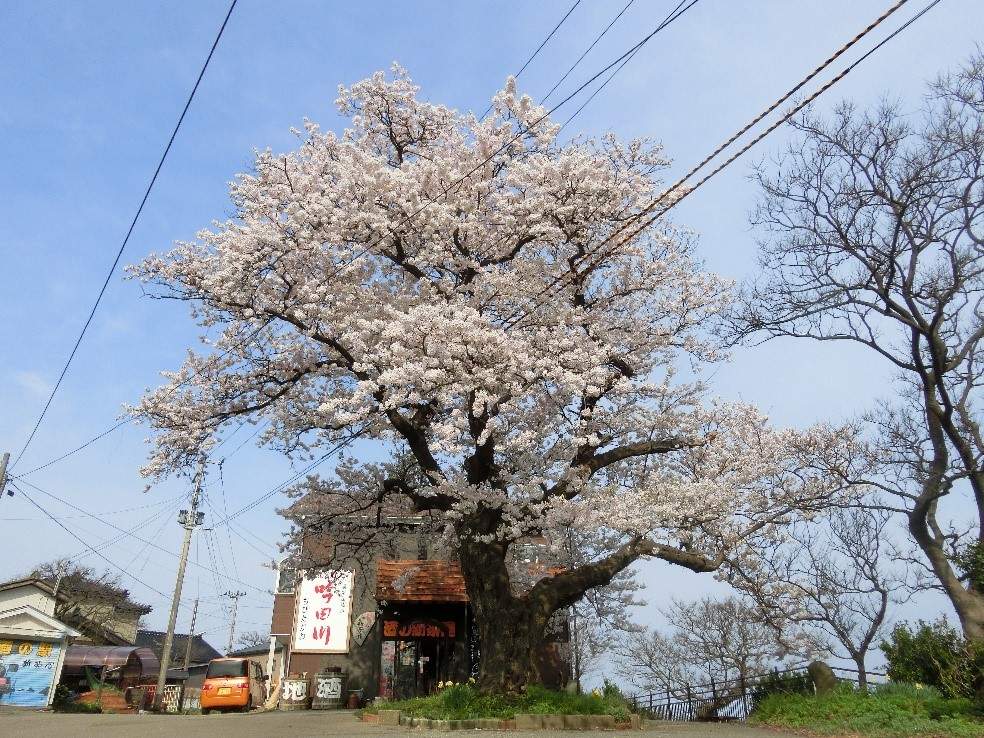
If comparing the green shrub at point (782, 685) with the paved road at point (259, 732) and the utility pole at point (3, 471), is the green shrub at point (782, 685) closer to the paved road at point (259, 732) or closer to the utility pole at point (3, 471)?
the paved road at point (259, 732)

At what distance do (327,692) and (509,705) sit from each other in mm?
14277

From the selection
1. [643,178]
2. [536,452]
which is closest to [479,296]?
[536,452]

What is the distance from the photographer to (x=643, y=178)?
552 inches

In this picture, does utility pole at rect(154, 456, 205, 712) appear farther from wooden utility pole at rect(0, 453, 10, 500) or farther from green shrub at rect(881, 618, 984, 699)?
green shrub at rect(881, 618, 984, 699)

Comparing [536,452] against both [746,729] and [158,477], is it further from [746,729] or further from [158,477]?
[158,477]

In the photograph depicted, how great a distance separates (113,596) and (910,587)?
140ft

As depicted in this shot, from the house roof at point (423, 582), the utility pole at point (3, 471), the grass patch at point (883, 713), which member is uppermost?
the utility pole at point (3, 471)

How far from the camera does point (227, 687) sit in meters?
22.3

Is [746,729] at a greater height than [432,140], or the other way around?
[432,140]

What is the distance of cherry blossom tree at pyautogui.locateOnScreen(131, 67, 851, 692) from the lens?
1201cm

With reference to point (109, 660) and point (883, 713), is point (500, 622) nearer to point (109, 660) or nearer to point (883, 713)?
point (883, 713)

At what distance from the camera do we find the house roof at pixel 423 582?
20.4m

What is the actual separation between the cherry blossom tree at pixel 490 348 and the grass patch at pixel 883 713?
2.89 m

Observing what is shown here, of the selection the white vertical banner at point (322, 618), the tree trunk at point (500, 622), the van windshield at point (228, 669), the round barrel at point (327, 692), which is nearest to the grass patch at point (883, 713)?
the tree trunk at point (500, 622)
